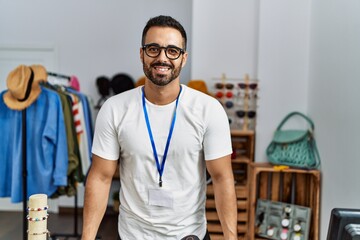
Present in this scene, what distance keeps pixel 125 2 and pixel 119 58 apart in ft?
2.07

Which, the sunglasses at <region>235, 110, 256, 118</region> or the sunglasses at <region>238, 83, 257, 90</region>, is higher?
the sunglasses at <region>238, 83, 257, 90</region>

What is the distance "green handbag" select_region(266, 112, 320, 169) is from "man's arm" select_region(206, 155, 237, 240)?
1.48m

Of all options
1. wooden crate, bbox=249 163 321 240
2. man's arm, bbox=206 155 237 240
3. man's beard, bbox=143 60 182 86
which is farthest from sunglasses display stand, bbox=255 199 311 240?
man's beard, bbox=143 60 182 86

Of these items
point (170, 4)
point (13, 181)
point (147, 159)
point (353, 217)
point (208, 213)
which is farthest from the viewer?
point (170, 4)

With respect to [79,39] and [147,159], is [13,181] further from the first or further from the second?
[79,39]

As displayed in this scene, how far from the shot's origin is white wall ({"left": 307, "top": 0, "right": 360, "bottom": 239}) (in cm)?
189

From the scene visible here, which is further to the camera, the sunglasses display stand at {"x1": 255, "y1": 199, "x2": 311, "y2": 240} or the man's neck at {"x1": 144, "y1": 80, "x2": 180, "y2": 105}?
the sunglasses display stand at {"x1": 255, "y1": 199, "x2": 311, "y2": 240}

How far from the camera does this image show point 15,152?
2.39 metres

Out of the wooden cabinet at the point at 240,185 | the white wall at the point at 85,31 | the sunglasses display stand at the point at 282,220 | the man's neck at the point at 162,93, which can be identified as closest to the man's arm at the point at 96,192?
the man's neck at the point at 162,93

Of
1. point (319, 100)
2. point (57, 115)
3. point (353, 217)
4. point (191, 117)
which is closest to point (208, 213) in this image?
point (319, 100)

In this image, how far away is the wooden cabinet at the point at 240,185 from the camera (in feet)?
8.66

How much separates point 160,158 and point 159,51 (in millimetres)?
404

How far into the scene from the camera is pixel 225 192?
123 centimetres

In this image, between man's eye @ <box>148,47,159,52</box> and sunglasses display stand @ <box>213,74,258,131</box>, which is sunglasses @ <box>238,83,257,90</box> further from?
man's eye @ <box>148,47,159,52</box>
